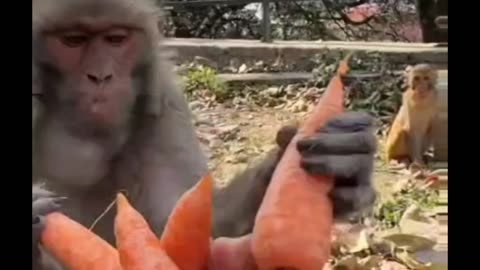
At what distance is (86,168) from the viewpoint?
1155mm

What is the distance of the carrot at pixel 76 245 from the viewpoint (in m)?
0.99

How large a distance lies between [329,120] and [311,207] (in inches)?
3.9

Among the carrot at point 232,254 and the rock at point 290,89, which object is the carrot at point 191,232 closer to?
the carrot at point 232,254

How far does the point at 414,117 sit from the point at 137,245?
35 cm

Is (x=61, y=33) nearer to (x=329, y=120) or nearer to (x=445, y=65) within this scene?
(x=329, y=120)

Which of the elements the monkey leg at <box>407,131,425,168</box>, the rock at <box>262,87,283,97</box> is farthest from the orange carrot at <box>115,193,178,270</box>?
the monkey leg at <box>407,131,425,168</box>

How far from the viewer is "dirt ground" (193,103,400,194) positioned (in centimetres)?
100

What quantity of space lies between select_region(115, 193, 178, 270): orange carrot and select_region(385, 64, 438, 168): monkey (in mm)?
280

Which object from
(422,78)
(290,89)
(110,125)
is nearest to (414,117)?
(422,78)

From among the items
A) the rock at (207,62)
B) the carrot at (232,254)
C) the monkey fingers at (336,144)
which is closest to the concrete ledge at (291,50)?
the rock at (207,62)

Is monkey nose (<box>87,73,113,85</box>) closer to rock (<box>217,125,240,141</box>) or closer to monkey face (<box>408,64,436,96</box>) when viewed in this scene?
rock (<box>217,125,240,141</box>)

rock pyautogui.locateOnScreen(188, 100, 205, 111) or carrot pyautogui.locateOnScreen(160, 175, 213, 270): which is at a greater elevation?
rock pyautogui.locateOnScreen(188, 100, 205, 111)

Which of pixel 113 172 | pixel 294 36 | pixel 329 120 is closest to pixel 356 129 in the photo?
pixel 329 120

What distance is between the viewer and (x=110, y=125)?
3.70 ft
